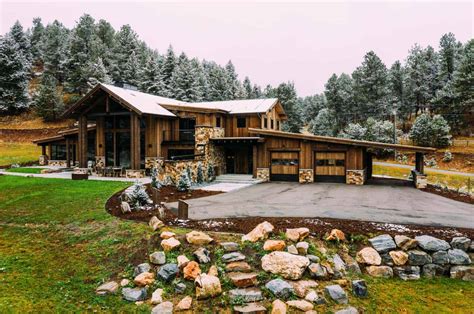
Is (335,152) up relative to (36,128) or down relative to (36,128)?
down

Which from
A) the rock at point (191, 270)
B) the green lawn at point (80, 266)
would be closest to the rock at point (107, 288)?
the green lawn at point (80, 266)

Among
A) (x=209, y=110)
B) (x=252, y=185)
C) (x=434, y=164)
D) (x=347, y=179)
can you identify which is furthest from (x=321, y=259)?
(x=434, y=164)

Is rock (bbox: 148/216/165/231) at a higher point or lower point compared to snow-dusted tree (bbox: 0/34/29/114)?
A: lower

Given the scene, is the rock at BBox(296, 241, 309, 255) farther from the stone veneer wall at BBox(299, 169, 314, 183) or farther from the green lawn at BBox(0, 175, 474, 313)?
the stone veneer wall at BBox(299, 169, 314, 183)

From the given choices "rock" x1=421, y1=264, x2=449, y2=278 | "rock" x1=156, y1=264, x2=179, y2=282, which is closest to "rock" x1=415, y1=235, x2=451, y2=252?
"rock" x1=421, y1=264, x2=449, y2=278

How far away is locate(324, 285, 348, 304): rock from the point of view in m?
6.93

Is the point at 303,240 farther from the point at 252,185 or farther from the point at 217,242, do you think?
the point at 252,185

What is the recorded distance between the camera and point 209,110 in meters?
23.8

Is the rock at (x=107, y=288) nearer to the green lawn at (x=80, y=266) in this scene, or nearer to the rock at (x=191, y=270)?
the green lawn at (x=80, y=266)

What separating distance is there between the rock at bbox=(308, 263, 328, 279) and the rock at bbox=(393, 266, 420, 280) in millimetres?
2202

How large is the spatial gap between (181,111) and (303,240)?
1748 cm

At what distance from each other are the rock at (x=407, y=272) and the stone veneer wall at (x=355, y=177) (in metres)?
12.4

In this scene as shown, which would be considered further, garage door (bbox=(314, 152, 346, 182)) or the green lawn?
garage door (bbox=(314, 152, 346, 182))

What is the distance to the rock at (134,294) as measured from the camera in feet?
22.5
